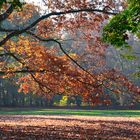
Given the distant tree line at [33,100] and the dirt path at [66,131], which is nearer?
the dirt path at [66,131]

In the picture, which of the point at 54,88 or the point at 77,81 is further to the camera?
the point at 54,88

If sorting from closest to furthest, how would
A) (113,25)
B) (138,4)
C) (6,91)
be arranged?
(138,4) < (113,25) < (6,91)

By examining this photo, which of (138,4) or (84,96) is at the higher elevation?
(138,4)

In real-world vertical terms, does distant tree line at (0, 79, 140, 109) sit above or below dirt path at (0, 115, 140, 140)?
above

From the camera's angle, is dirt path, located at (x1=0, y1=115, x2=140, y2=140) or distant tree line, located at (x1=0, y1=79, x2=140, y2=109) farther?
distant tree line, located at (x1=0, y1=79, x2=140, y2=109)

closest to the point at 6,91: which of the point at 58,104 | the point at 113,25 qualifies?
the point at 58,104

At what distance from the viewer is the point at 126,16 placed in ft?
33.6

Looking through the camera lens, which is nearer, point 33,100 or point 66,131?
point 66,131

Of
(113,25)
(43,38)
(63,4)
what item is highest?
(63,4)

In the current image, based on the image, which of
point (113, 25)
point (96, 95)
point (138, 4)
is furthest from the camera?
point (96, 95)

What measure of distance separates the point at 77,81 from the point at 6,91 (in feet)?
189

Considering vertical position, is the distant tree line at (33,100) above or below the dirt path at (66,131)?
above

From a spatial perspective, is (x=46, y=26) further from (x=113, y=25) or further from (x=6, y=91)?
(x=6, y=91)

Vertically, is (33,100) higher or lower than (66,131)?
higher
